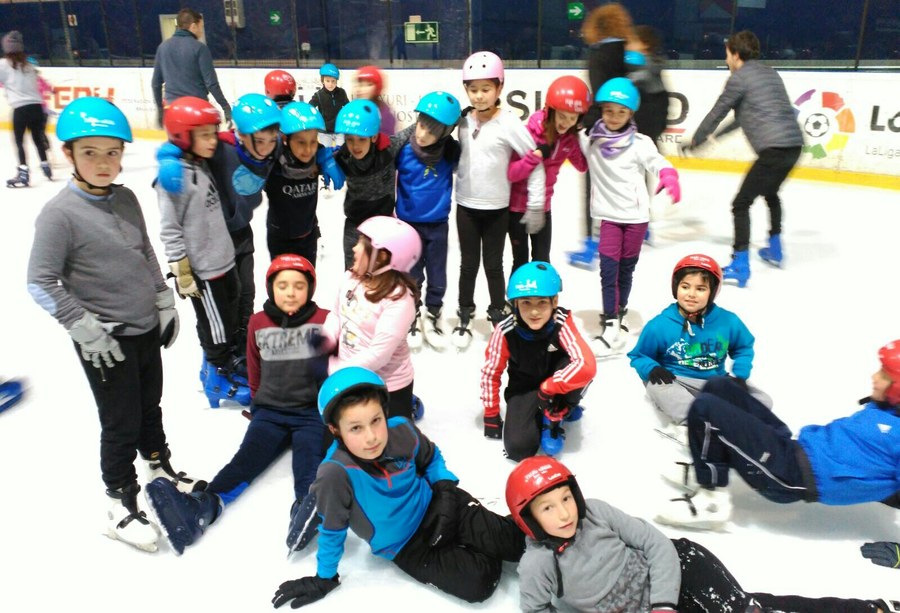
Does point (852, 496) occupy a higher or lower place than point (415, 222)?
lower

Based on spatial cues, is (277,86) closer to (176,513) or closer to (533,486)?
(176,513)

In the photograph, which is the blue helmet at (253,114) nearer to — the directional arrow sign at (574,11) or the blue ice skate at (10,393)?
the blue ice skate at (10,393)

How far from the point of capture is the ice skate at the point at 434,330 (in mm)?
3945

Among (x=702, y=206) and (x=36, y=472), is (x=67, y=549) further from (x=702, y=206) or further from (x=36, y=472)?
(x=702, y=206)

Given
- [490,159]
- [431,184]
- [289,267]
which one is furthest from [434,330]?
[289,267]

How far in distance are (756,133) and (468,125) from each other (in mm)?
2341

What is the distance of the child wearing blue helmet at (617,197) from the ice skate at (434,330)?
2.88ft

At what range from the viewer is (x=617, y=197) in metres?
3.78

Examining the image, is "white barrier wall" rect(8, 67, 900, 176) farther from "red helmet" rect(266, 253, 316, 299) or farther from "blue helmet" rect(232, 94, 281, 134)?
"red helmet" rect(266, 253, 316, 299)

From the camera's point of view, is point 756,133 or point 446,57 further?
point 446,57

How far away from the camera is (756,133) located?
4797 millimetres

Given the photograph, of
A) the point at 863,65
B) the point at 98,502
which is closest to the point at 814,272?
the point at 863,65

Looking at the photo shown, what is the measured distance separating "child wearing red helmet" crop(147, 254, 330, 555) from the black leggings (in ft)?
22.4

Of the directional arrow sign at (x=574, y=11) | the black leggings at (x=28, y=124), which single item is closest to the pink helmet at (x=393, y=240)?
the black leggings at (x=28, y=124)
